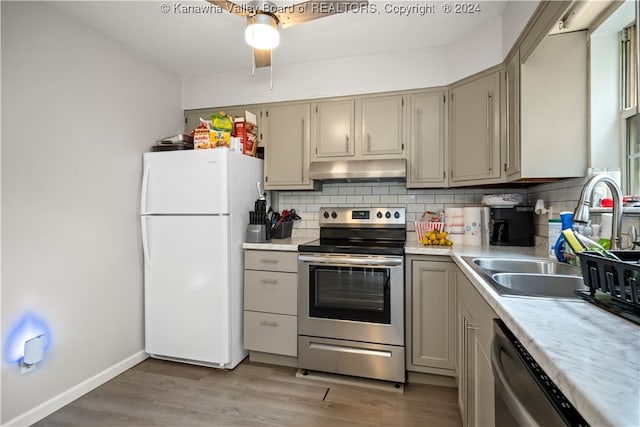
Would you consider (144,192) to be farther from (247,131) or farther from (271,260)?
(271,260)

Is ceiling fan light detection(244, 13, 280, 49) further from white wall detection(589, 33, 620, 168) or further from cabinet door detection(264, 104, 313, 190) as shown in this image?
white wall detection(589, 33, 620, 168)

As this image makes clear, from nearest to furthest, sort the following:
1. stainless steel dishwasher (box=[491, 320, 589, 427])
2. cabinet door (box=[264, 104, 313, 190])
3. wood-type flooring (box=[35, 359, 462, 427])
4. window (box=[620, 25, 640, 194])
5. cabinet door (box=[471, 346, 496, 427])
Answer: stainless steel dishwasher (box=[491, 320, 589, 427]) → cabinet door (box=[471, 346, 496, 427]) → window (box=[620, 25, 640, 194]) → wood-type flooring (box=[35, 359, 462, 427]) → cabinet door (box=[264, 104, 313, 190])

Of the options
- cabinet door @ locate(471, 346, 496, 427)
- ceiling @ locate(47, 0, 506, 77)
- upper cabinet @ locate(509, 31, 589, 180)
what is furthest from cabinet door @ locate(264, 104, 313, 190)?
cabinet door @ locate(471, 346, 496, 427)

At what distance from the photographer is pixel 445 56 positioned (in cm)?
246

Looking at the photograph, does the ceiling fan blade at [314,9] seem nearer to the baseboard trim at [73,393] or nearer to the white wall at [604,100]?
the white wall at [604,100]

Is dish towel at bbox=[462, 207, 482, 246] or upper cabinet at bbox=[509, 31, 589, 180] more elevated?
upper cabinet at bbox=[509, 31, 589, 180]

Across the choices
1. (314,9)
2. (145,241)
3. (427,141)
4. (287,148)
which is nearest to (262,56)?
(314,9)

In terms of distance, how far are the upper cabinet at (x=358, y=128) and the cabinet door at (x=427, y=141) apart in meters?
0.10

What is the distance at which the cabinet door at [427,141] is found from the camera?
250 centimetres

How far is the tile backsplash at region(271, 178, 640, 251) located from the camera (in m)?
2.31

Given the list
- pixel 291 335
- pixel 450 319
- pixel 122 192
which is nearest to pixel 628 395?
pixel 450 319

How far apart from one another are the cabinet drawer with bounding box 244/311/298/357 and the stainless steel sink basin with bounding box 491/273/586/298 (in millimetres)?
1522

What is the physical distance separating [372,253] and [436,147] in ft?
3.42

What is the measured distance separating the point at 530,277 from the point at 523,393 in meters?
0.78
